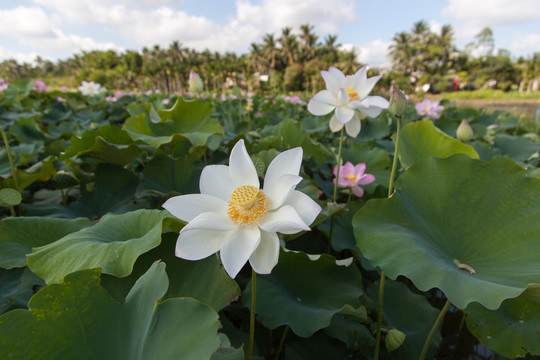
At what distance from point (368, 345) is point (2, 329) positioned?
74 centimetres

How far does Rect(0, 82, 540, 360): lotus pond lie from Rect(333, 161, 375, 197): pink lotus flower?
0.25 feet

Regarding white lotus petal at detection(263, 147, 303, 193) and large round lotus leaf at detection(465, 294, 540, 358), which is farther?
large round lotus leaf at detection(465, 294, 540, 358)

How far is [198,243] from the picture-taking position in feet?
1.63

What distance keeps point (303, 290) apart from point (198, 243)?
0.41m

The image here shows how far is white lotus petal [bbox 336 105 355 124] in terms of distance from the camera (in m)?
0.98

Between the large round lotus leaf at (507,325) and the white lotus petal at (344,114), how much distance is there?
570 millimetres

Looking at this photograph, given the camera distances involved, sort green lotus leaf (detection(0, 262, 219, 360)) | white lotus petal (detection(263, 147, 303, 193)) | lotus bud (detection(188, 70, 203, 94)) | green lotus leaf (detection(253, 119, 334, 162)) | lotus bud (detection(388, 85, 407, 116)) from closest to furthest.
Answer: green lotus leaf (detection(0, 262, 219, 360))
white lotus petal (detection(263, 147, 303, 193))
lotus bud (detection(388, 85, 407, 116))
green lotus leaf (detection(253, 119, 334, 162))
lotus bud (detection(188, 70, 203, 94))

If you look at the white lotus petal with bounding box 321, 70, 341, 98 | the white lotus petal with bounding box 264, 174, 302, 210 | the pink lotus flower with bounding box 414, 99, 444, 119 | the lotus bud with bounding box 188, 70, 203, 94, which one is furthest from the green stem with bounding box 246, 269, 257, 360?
the pink lotus flower with bounding box 414, 99, 444, 119

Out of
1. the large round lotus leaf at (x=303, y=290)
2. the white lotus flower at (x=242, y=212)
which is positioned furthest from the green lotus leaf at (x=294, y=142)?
the white lotus flower at (x=242, y=212)

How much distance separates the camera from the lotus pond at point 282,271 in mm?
476

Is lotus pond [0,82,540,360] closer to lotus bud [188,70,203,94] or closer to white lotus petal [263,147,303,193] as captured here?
white lotus petal [263,147,303,193]

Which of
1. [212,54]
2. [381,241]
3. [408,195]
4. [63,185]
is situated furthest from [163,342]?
[212,54]

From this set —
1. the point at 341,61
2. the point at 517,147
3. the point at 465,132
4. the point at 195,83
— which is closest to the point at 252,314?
the point at 465,132

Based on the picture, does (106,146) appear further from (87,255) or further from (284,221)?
(284,221)
